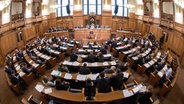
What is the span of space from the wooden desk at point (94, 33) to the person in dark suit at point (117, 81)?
1415cm

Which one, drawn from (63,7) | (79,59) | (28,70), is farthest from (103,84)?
(63,7)

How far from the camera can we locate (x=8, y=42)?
15.8 metres

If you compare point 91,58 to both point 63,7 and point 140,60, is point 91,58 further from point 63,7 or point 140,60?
point 63,7

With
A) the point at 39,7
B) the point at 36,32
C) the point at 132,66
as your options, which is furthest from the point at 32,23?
the point at 132,66

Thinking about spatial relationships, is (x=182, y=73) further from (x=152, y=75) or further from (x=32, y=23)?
(x=32, y=23)

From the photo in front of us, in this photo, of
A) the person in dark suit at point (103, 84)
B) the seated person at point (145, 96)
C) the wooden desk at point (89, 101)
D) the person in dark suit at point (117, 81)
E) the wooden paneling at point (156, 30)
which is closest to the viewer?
the wooden desk at point (89, 101)

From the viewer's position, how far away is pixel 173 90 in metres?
9.88

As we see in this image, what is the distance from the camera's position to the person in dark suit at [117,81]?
811 cm

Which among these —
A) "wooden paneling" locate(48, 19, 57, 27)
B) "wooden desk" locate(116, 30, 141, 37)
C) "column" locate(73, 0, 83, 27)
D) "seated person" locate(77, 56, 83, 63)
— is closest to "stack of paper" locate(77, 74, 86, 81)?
"seated person" locate(77, 56, 83, 63)

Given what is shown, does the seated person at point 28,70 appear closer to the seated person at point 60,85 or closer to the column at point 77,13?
the seated person at point 60,85

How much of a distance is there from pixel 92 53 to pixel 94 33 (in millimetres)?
9935

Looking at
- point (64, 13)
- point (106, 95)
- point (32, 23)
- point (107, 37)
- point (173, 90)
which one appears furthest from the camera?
point (64, 13)

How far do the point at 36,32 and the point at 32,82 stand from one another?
11.4 metres

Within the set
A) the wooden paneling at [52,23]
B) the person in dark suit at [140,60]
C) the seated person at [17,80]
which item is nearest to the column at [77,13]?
the wooden paneling at [52,23]
